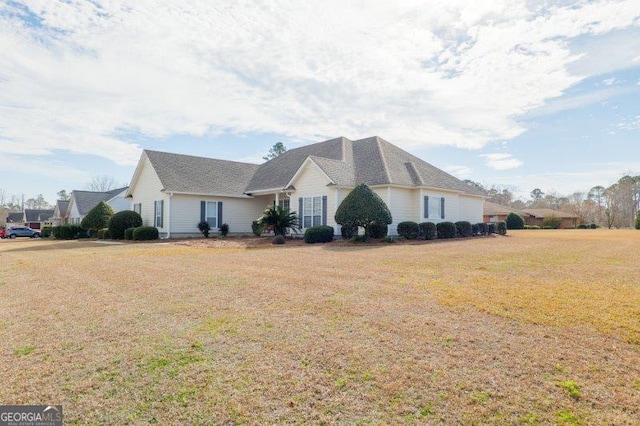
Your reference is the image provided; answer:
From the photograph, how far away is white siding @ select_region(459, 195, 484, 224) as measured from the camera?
27.3m

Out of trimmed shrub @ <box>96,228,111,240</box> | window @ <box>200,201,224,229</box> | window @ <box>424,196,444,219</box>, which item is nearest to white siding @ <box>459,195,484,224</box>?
window @ <box>424,196,444,219</box>

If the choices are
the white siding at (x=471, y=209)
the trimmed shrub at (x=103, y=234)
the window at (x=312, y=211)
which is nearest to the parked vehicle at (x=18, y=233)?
the trimmed shrub at (x=103, y=234)

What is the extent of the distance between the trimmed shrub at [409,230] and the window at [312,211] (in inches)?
168

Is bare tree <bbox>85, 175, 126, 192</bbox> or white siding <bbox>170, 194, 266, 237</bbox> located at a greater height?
bare tree <bbox>85, 175, 126, 192</bbox>

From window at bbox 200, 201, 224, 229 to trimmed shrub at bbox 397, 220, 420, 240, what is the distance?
1286 centimetres

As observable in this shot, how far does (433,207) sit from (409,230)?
4.08 meters

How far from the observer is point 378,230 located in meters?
19.6

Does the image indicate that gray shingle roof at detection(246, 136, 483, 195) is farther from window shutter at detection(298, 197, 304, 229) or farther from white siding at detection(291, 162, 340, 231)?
window shutter at detection(298, 197, 304, 229)

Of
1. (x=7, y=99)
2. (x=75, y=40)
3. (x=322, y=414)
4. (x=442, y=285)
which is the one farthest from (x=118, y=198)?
(x=322, y=414)

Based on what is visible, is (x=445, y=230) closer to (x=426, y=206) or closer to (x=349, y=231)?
(x=426, y=206)

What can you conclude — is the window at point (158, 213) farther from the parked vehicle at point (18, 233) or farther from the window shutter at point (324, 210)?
the parked vehicle at point (18, 233)

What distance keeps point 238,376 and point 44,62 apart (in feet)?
58.7
